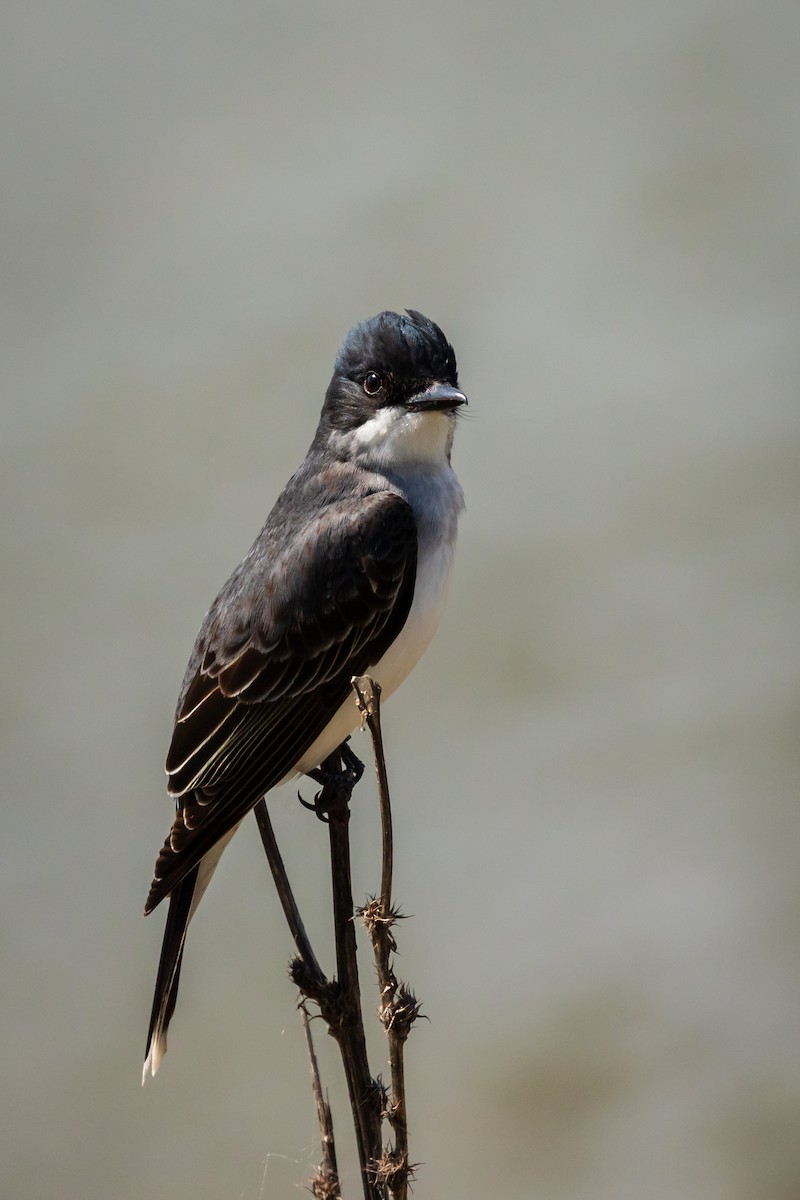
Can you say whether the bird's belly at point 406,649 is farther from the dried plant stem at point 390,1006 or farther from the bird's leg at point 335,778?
the dried plant stem at point 390,1006

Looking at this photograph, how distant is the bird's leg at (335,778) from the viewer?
2.77m

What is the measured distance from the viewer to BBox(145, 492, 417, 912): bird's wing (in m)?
3.06

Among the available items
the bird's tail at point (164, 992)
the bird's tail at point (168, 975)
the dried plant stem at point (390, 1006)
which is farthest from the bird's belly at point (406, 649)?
the dried plant stem at point (390, 1006)

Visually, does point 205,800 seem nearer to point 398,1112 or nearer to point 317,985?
point 317,985

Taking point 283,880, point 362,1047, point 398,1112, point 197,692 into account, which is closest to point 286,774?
point 197,692

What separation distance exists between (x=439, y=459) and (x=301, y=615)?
0.64m

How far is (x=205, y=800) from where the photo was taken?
2.92 meters

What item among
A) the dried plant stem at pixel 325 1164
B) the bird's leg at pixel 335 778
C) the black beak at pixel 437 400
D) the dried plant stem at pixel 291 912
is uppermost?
the black beak at pixel 437 400

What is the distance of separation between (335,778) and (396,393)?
1.04m

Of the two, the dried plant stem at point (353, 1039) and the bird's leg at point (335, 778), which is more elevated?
the bird's leg at point (335, 778)

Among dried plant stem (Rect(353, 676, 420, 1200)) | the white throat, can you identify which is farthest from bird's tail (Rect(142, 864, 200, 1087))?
the white throat

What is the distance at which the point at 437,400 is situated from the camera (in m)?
3.21

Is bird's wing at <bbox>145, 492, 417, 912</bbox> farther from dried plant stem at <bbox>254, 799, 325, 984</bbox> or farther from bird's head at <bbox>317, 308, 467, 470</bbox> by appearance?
dried plant stem at <bbox>254, 799, 325, 984</bbox>

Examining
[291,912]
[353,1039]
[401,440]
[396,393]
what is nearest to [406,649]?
[401,440]
